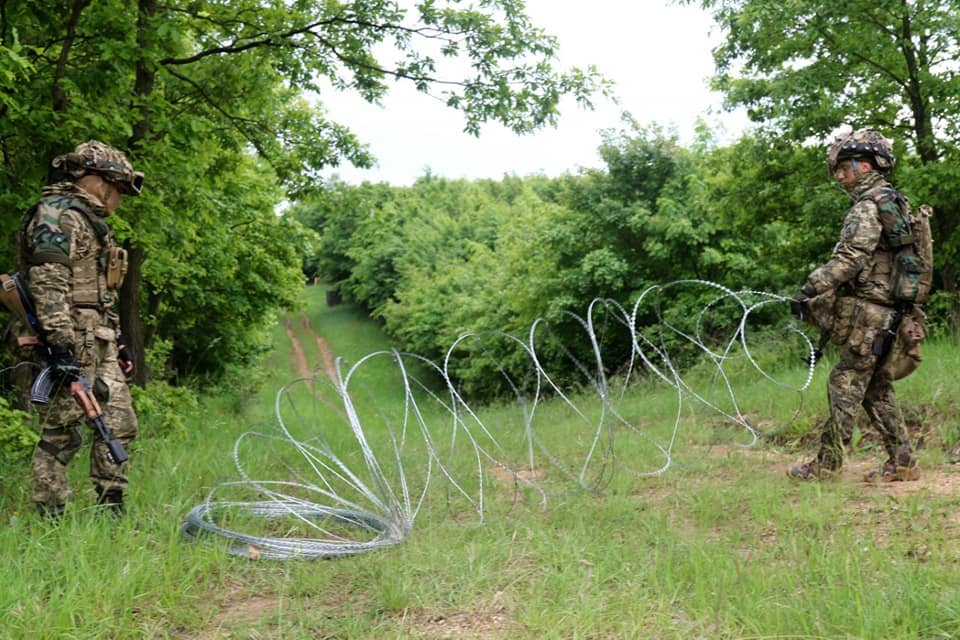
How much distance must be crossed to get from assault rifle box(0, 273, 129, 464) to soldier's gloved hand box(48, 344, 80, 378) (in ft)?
0.04

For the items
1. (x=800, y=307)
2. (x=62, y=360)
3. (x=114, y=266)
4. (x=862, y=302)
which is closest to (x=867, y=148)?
(x=862, y=302)

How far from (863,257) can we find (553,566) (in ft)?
9.98

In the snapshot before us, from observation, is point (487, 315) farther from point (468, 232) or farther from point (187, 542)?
point (187, 542)

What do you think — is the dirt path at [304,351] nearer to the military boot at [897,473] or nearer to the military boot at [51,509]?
the military boot at [51,509]

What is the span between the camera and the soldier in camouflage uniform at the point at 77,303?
4.83 metres

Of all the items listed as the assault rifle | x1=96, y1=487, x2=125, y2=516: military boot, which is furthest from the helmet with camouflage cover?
x1=96, y1=487, x2=125, y2=516: military boot

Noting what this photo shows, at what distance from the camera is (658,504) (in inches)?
222

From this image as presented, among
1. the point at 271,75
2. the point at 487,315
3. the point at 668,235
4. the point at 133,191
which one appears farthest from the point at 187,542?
the point at 487,315

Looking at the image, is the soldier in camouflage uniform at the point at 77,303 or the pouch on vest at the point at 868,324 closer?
the soldier in camouflage uniform at the point at 77,303

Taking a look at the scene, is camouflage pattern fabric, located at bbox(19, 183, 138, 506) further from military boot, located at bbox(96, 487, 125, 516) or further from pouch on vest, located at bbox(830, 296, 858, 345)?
pouch on vest, located at bbox(830, 296, 858, 345)

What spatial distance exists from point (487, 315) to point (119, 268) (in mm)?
26365

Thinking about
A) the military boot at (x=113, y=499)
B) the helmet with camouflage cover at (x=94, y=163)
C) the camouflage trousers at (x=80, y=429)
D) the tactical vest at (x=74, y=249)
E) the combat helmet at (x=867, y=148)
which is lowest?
the military boot at (x=113, y=499)

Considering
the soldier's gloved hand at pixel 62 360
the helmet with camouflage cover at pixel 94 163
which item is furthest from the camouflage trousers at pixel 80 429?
the helmet with camouflage cover at pixel 94 163

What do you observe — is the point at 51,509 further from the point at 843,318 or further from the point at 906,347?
the point at 906,347
